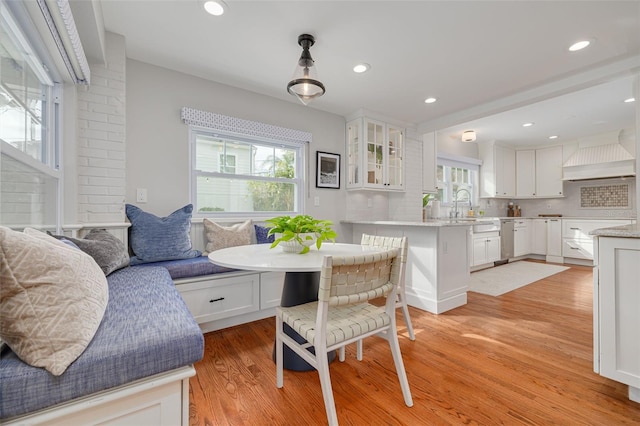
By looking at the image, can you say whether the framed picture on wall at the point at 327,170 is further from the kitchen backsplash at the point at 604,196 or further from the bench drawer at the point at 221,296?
the kitchen backsplash at the point at 604,196

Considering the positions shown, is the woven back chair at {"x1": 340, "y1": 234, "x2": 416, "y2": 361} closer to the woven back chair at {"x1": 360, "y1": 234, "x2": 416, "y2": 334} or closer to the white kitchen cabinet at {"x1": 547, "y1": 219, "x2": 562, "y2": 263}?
the woven back chair at {"x1": 360, "y1": 234, "x2": 416, "y2": 334}

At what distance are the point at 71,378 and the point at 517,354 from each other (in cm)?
257

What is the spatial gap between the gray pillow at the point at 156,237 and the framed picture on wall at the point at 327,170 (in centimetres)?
177

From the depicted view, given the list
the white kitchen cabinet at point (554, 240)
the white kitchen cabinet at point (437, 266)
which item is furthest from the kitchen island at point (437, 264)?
the white kitchen cabinet at point (554, 240)

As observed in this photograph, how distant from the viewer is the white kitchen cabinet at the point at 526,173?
6008mm

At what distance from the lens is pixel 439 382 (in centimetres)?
168

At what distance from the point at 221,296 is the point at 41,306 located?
64.8 inches

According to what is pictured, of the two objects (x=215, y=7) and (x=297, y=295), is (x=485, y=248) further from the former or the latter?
(x=215, y=7)

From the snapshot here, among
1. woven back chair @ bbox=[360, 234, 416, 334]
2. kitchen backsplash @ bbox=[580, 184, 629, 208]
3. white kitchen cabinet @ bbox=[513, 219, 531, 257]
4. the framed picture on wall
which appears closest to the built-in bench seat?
woven back chair @ bbox=[360, 234, 416, 334]

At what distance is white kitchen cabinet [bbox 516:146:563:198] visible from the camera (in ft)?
18.7

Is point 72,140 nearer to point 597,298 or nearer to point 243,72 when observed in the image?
point 243,72

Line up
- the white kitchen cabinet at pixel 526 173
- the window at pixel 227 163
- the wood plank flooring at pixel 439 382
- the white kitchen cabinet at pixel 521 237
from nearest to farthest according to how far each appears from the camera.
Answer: the wood plank flooring at pixel 439 382 → the window at pixel 227 163 → the white kitchen cabinet at pixel 521 237 → the white kitchen cabinet at pixel 526 173

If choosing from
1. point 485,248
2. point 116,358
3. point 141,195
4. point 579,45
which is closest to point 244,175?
point 141,195

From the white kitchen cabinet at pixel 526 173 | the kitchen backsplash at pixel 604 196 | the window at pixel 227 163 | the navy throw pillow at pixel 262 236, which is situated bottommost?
the navy throw pillow at pixel 262 236
